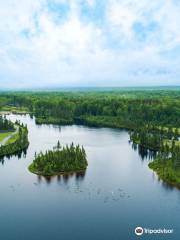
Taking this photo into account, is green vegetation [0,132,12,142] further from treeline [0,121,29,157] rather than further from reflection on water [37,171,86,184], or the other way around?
reflection on water [37,171,86,184]

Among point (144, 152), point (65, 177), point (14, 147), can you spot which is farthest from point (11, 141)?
point (144, 152)

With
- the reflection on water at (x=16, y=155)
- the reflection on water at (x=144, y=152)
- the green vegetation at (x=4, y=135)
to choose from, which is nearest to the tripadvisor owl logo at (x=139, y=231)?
the reflection on water at (x=144, y=152)

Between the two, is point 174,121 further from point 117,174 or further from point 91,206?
point 91,206

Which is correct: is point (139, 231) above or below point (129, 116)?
below

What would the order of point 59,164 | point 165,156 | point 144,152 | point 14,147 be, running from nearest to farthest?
point 59,164
point 165,156
point 14,147
point 144,152

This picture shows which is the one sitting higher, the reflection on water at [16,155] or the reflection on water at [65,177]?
the reflection on water at [16,155]

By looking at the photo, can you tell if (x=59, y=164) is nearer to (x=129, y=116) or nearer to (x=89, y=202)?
(x=89, y=202)

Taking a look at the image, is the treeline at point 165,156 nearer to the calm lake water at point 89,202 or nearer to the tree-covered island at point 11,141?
the calm lake water at point 89,202

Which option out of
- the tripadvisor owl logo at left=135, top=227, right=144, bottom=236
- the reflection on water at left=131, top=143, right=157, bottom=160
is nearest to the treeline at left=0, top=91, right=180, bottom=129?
the reflection on water at left=131, top=143, right=157, bottom=160
